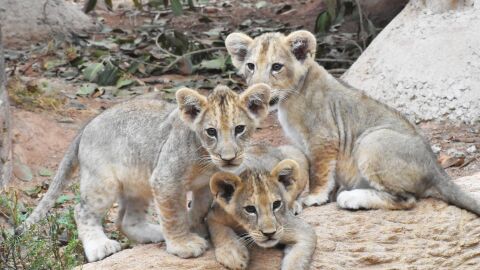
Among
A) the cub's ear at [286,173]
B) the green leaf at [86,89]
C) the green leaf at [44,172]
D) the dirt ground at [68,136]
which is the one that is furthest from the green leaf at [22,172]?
the cub's ear at [286,173]

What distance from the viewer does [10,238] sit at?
7707 mm

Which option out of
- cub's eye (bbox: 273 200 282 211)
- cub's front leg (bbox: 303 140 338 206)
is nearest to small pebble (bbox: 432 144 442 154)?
cub's front leg (bbox: 303 140 338 206)

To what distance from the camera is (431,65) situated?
1173cm

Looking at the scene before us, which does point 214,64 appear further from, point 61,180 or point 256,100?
point 256,100

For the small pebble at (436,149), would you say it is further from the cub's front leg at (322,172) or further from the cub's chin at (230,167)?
the cub's chin at (230,167)

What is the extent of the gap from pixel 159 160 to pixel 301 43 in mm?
2147

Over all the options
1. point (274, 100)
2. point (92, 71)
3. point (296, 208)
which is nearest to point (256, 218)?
point (296, 208)

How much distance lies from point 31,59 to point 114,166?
26.9 ft

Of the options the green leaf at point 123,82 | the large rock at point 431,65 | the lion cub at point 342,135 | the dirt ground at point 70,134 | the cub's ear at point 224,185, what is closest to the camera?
the cub's ear at point 224,185

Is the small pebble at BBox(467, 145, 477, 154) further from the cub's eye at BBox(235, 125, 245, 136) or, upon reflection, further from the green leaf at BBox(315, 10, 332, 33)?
the cub's eye at BBox(235, 125, 245, 136)

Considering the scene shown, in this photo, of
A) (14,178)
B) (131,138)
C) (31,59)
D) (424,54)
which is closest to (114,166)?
(131,138)

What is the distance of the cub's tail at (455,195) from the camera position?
7.89 metres

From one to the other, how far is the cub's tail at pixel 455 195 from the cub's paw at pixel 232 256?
1986 mm

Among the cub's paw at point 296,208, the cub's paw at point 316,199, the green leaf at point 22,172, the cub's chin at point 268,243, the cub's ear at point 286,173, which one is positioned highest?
the cub's ear at point 286,173
